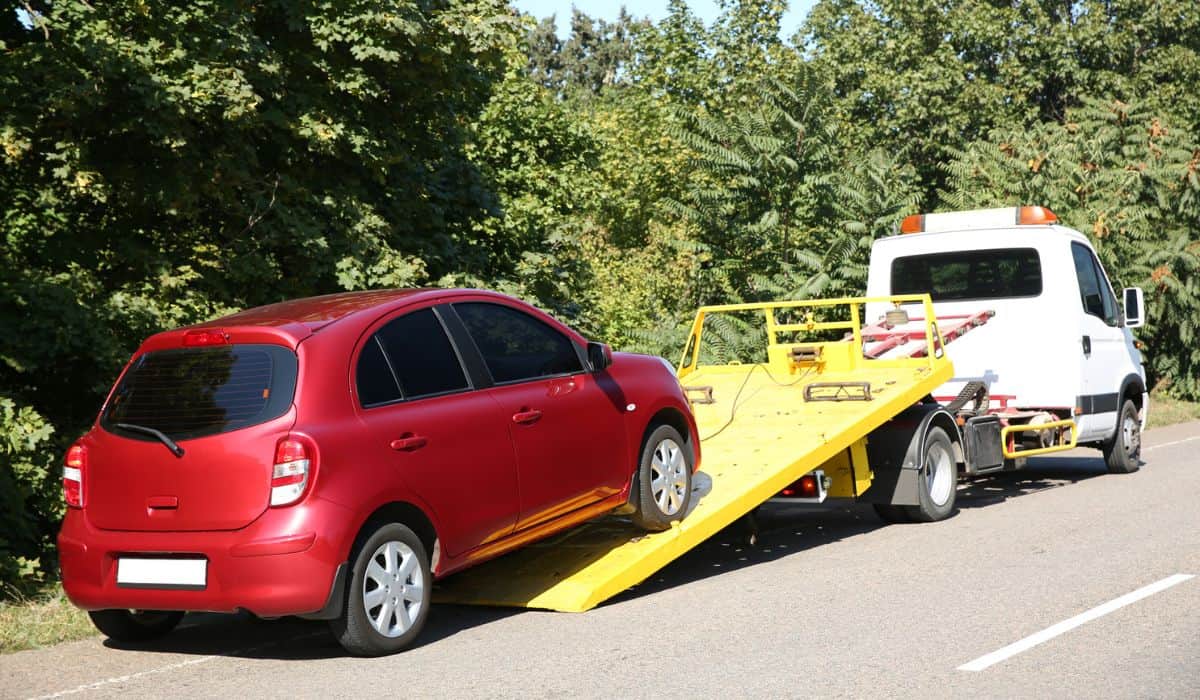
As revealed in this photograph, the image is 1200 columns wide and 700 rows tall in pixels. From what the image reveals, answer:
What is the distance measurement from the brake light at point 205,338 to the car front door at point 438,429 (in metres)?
0.66

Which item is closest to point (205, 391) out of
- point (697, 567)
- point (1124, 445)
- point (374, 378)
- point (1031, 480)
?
point (374, 378)

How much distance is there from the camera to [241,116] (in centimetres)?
1124

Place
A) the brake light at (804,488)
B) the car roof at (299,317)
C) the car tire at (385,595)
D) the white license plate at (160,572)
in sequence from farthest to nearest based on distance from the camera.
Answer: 1. the brake light at (804,488)
2. the car roof at (299,317)
3. the car tire at (385,595)
4. the white license plate at (160,572)

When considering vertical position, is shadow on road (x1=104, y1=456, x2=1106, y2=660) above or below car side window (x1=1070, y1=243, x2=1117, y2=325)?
below

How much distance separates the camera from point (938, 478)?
10.8m

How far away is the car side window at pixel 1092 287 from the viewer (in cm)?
1293

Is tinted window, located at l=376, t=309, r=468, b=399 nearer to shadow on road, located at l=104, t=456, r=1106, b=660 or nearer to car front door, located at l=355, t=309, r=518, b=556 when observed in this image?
car front door, located at l=355, t=309, r=518, b=556

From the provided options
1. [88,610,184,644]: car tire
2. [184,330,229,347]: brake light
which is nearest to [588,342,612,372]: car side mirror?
[184,330,229,347]: brake light

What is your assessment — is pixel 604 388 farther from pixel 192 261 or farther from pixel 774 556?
pixel 192 261

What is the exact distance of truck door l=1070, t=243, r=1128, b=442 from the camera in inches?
502

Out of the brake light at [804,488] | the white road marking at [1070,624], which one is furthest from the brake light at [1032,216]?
the white road marking at [1070,624]

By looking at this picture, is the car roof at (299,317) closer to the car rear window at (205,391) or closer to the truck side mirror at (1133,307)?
the car rear window at (205,391)

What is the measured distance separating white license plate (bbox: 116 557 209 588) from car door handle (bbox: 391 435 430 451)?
102cm

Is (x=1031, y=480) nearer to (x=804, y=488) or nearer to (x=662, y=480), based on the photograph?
(x=804, y=488)
